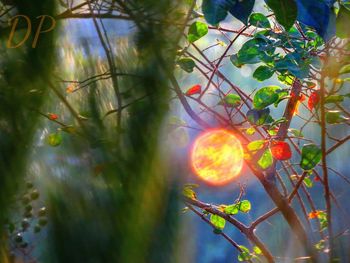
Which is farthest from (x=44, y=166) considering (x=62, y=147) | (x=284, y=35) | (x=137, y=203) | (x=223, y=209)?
(x=223, y=209)

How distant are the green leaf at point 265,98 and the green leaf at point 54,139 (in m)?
0.44

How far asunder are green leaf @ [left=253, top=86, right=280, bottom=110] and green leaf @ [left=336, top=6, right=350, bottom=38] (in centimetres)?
26

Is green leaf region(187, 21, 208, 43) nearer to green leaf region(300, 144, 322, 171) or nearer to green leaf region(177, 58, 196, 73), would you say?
green leaf region(177, 58, 196, 73)

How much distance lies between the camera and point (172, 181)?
2.00 ft

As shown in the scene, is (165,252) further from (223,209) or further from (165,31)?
(223,209)

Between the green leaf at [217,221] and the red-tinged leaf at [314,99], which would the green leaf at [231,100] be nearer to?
the red-tinged leaf at [314,99]

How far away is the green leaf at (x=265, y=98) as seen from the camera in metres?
0.92

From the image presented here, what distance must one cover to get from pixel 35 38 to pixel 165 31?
17 centimetres

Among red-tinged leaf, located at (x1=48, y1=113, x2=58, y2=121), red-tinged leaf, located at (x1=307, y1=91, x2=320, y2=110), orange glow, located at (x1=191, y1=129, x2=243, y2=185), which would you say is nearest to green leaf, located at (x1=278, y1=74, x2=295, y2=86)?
red-tinged leaf, located at (x1=307, y1=91, x2=320, y2=110)

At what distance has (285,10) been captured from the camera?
635mm

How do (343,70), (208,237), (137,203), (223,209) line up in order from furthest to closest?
(208,237) → (223,209) → (343,70) → (137,203)

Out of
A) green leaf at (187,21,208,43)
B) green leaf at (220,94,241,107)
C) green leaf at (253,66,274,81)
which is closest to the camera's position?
green leaf at (187,21,208,43)

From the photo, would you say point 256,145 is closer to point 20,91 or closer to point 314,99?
point 314,99

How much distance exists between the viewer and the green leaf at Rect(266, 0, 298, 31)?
0.63m
